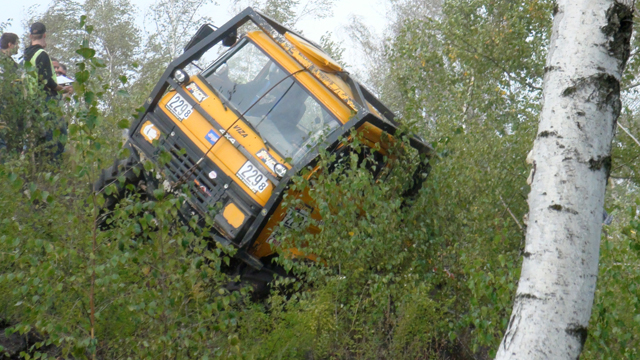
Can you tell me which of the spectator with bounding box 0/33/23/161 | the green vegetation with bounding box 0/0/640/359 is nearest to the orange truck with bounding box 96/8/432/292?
the green vegetation with bounding box 0/0/640/359

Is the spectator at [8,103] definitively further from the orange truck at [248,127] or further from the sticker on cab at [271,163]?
the sticker on cab at [271,163]

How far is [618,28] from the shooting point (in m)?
2.32

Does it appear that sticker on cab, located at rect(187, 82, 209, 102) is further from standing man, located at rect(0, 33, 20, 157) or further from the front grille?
standing man, located at rect(0, 33, 20, 157)

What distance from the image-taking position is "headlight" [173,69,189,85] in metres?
6.70

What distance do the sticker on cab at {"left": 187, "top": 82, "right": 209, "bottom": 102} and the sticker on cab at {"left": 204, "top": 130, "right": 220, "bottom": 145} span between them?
1.32 ft

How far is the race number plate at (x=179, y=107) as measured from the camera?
6.64 m

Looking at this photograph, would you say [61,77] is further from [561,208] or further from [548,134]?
[561,208]

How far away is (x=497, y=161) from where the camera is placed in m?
6.50

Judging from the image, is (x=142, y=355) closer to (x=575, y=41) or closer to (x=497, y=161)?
(x=575, y=41)

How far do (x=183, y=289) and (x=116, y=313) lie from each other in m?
0.68

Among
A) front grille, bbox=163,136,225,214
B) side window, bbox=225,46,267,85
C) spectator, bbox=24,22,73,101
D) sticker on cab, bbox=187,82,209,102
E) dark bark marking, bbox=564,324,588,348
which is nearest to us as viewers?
dark bark marking, bbox=564,324,588,348

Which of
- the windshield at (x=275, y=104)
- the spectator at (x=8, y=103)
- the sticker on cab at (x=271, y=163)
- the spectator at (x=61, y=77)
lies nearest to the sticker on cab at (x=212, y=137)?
the windshield at (x=275, y=104)

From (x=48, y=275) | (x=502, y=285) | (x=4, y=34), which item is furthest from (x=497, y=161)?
(x=4, y=34)

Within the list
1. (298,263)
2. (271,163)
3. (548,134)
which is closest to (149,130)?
(271,163)
